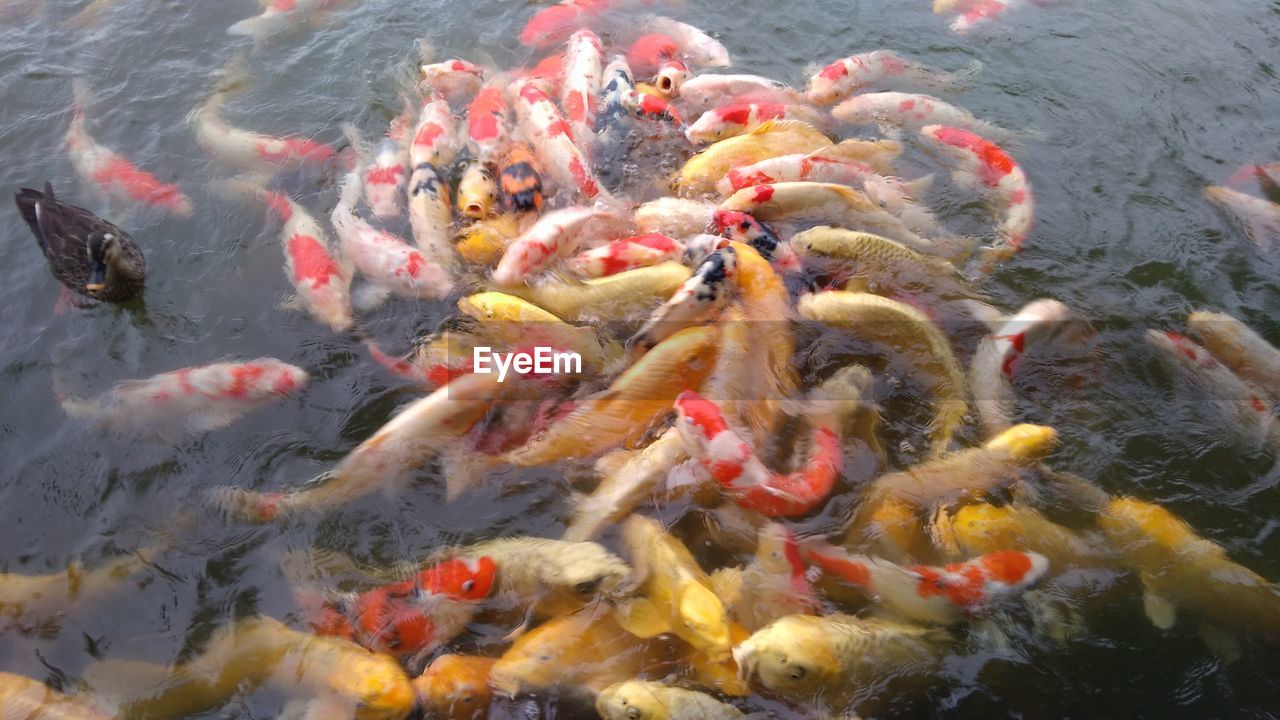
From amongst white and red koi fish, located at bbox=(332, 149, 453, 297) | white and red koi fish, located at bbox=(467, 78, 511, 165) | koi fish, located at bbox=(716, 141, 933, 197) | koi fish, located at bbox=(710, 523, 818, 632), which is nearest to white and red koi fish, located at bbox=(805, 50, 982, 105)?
koi fish, located at bbox=(716, 141, 933, 197)

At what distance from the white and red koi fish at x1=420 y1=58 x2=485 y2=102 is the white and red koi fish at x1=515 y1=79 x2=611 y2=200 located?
3.37 feet

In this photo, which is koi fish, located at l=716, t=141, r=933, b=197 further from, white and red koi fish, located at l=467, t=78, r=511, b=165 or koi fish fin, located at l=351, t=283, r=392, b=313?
koi fish fin, located at l=351, t=283, r=392, b=313

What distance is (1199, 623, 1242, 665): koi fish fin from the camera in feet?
12.1

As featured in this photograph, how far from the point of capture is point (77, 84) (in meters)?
7.53

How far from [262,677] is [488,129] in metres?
4.48

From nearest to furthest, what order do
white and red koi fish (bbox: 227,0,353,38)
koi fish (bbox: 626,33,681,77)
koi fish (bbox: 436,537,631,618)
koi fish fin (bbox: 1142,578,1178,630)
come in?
koi fish (bbox: 436,537,631,618)
koi fish fin (bbox: 1142,578,1178,630)
koi fish (bbox: 626,33,681,77)
white and red koi fish (bbox: 227,0,353,38)

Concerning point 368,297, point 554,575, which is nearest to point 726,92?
point 368,297

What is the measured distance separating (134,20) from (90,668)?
318 inches

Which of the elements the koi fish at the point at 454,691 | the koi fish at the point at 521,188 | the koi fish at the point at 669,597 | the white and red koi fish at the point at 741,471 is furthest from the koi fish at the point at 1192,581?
the koi fish at the point at 521,188

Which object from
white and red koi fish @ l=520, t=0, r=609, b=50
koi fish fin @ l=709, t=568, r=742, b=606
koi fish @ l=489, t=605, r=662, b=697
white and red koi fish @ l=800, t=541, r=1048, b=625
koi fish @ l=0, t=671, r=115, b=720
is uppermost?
white and red koi fish @ l=520, t=0, r=609, b=50

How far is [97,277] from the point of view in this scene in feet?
16.4

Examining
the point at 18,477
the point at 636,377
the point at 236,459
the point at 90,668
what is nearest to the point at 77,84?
the point at 18,477

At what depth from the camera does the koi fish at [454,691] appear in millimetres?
3332

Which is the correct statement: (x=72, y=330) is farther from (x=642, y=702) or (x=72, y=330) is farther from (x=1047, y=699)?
(x=1047, y=699)
